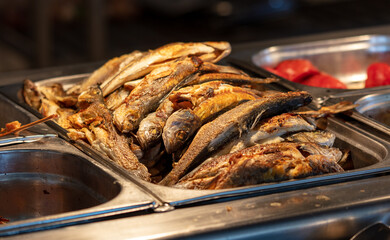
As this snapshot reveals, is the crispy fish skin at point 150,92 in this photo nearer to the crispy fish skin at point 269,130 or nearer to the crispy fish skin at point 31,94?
the crispy fish skin at point 269,130

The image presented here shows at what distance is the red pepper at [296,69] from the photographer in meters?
2.82

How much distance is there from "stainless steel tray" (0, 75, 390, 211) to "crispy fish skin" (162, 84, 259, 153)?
212 millimetres

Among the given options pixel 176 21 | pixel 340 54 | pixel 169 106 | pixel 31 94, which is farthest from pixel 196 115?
pixel 176 21

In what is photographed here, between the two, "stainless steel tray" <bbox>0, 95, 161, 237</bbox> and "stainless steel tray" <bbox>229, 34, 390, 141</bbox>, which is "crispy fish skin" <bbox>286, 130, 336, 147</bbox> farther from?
"stainless steel tray" <bbox>229, 34, 390, 141</bbox>

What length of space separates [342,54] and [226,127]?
1.59 metres

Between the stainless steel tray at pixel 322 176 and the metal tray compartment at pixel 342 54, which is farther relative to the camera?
the metal tray compartment at pixel 342 54

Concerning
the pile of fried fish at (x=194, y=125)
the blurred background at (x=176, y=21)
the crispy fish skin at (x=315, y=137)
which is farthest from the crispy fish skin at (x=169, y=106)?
the blurred background at (x=176, y=21)

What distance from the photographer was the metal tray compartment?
3049 mm

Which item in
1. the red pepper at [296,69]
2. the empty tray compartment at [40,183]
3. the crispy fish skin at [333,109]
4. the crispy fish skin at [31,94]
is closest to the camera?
the empty tray compartment at [40,183]

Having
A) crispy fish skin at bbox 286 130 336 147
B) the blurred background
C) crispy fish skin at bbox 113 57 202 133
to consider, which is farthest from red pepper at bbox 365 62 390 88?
the blurred background

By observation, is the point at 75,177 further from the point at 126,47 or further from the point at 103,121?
the point at 126,47

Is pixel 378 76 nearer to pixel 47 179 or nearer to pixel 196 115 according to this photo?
pixel 196 115

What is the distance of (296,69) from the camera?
287cm

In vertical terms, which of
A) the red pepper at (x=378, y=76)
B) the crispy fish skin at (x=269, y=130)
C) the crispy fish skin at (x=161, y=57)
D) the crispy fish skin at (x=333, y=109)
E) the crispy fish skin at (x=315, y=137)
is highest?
the crispy fish skin at (x=161, y=57)
